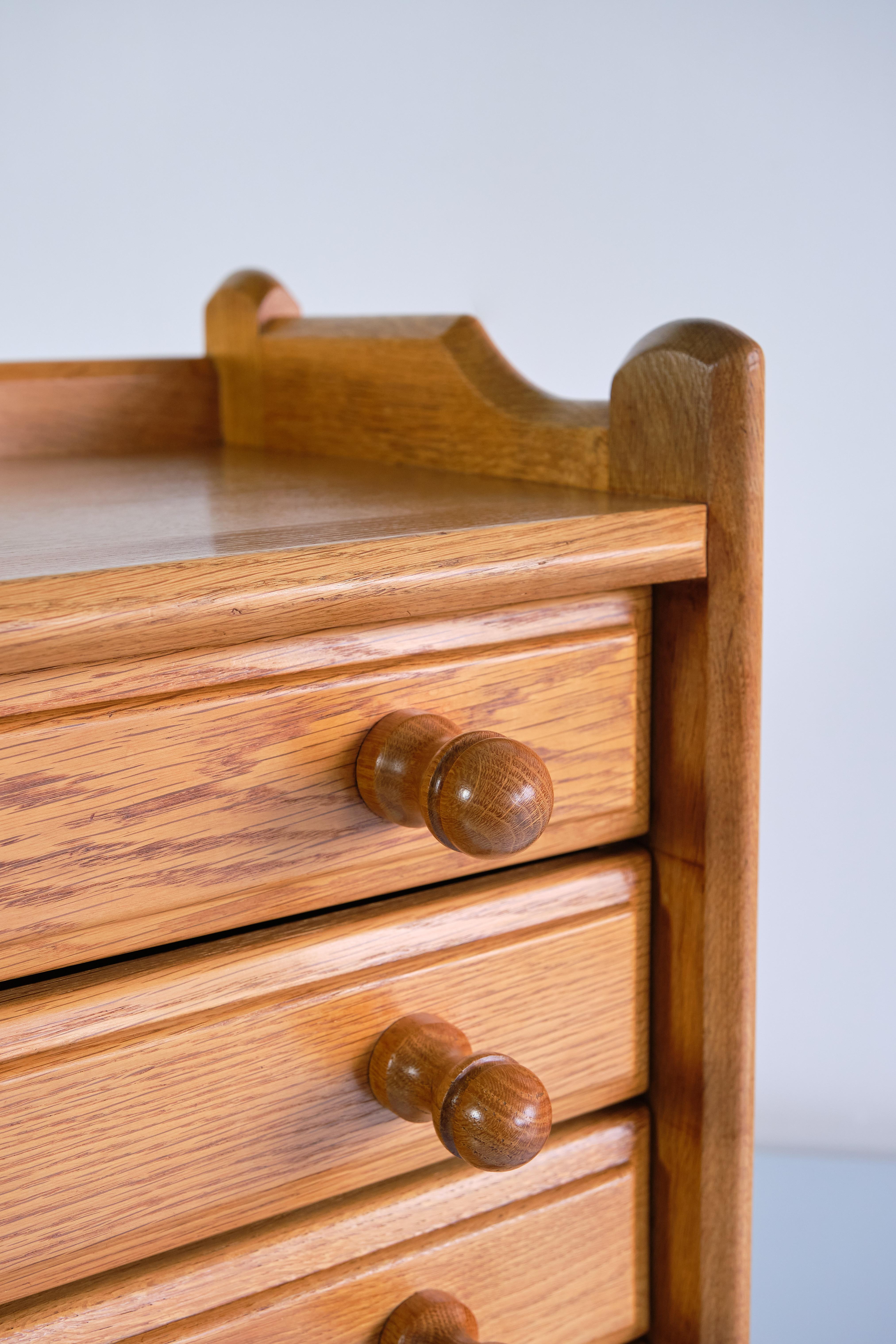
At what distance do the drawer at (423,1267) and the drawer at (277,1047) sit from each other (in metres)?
0.01

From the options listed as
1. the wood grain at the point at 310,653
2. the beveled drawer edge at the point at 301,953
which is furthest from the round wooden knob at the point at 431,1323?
the wood grain at the point at 310,653

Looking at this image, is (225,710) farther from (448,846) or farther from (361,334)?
(361,334)

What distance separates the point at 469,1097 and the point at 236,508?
0.74 feet

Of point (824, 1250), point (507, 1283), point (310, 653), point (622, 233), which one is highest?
point (622, 233)

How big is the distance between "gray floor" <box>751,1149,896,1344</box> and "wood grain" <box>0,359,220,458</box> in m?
0.78

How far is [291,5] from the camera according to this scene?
1126 millimetres

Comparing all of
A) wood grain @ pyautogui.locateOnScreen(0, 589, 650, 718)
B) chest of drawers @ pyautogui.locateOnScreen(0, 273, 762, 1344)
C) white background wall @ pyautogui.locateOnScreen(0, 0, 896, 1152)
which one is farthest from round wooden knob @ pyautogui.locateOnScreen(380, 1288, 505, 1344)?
white background wall @ pyautogui.locateOnScreen(0, 0, 896, 1152)

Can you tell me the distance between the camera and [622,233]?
3.83 ft

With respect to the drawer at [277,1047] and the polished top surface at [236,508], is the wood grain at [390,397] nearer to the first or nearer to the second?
the polished top surface at [236,508]

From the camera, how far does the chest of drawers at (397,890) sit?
1.15 feet

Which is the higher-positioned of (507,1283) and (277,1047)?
(277,1047)

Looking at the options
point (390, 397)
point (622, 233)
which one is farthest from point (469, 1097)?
point (622, 233)

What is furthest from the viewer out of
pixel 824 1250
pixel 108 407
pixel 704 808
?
pixel 824 1250

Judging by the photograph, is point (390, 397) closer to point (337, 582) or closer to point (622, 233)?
point (337, 582)
